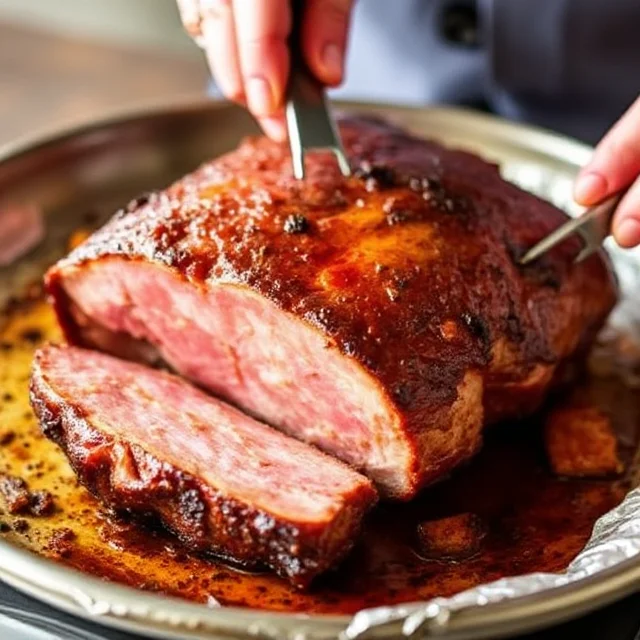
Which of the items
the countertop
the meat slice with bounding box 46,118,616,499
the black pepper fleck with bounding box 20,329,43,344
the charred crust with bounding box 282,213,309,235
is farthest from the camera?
the countertop

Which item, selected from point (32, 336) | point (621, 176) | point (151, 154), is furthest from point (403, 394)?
point (151, 154)

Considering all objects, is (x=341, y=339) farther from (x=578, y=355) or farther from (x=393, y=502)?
(x=578, y=355)

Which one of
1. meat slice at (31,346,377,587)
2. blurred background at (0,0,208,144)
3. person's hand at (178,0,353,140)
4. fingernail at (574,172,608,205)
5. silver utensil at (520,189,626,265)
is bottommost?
blurred background at (0,0,208,144)

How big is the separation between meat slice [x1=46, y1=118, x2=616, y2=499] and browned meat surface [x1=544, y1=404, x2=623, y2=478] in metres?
0.07

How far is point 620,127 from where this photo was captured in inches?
86.6

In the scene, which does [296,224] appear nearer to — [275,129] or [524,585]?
[275,129]

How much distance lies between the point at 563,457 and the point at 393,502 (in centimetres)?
37

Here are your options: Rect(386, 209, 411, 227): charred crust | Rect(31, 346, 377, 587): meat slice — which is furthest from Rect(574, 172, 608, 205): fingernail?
Rect(31, 346, 377, 587): meat slice

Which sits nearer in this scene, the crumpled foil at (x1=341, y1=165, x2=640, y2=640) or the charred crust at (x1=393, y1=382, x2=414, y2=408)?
the crumpled foil at (x1=341, y1=165, x2=640, y2=640)

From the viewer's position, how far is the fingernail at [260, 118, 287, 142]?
8.08 feet

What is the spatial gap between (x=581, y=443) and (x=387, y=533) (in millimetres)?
463

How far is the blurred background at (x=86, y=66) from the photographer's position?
13.5 ft

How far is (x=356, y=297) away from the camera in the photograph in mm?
1988

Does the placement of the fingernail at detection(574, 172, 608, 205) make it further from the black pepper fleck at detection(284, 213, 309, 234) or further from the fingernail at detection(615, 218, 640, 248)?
the black pepper fleck at detection(284, 213, 309, 234)
